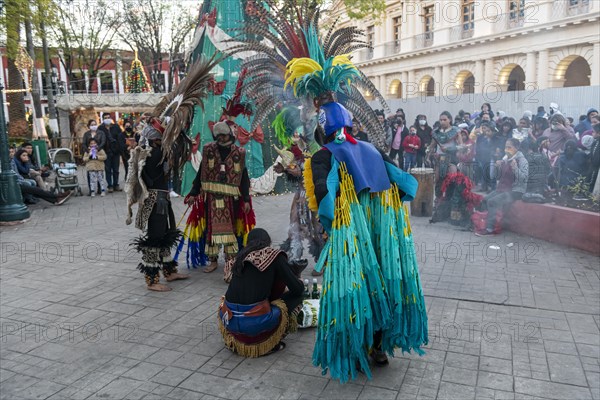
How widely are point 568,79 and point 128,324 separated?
25971 mm

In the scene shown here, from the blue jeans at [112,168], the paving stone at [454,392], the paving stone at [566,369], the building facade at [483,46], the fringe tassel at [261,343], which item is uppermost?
the building facade at [483,46]

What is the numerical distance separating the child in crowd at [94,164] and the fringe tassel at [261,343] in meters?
9.47

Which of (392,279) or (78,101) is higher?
(78,101)

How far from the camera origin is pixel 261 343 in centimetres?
407

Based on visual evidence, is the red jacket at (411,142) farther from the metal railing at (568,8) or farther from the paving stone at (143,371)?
the metal railing at (568,8)

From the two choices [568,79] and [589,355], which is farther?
[568,79]

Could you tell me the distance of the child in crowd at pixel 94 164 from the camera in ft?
40.5

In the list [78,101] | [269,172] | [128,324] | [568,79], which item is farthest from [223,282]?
[568,79]

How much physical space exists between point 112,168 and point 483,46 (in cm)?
1980

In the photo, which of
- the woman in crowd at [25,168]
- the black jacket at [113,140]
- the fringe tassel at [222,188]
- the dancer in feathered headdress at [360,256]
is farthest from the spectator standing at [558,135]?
the woman in crowd at [25,168]

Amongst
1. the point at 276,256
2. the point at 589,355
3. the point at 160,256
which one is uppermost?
the point at 276,256

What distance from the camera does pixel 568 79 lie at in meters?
24.8

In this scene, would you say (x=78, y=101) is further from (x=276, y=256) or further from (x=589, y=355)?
(x=589, y=355)

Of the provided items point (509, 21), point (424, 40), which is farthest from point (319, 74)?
point (424, 40)
